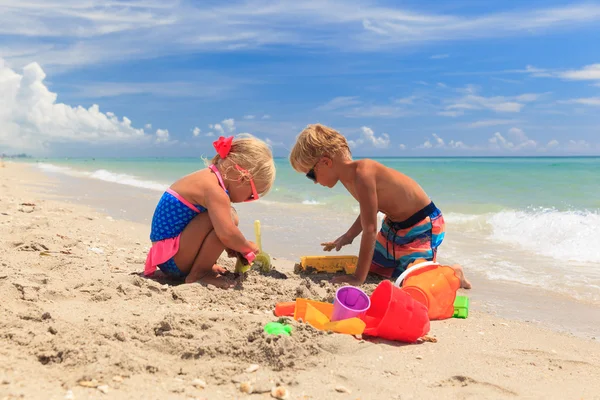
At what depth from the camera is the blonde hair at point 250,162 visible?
362cm

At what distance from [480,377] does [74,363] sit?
5.37 feet

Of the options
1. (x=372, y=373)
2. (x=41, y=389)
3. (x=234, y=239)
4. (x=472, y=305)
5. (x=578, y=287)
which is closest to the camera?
(x=41, y=389)

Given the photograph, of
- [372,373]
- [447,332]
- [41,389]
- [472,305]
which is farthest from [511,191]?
[41,389]

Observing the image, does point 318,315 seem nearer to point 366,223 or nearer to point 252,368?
point 252,368

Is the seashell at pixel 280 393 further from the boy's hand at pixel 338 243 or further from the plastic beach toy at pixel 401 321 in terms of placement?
the boy's hand at pixel 338 243

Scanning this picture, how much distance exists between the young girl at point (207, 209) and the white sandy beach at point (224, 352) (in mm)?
266

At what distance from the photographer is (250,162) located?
142 inches

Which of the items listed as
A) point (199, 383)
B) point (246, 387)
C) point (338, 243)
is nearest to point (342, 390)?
point (246, 387)

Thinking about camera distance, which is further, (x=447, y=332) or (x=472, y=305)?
(x=472, y=305)

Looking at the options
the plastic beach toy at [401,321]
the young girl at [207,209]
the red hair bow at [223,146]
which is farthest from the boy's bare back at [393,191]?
the plastic beach toy at [401,321]

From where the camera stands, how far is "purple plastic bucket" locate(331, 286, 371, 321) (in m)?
2.78

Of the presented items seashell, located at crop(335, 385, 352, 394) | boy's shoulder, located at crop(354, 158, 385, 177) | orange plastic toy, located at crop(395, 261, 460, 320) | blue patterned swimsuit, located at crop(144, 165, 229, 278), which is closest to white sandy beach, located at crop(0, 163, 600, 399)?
seashell, located at crop(335, 385, 352, 394)

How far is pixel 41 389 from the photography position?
1.88 m

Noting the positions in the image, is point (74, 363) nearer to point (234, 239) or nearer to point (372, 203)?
point (234, 239)
